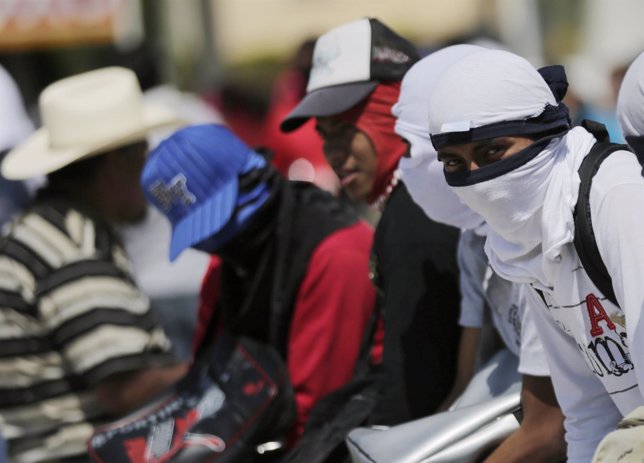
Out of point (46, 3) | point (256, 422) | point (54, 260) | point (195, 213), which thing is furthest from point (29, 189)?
point (46, 3)

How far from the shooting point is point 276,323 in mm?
3594

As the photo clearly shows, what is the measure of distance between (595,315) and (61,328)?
1972 mm

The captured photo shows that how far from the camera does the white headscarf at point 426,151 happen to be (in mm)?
3029

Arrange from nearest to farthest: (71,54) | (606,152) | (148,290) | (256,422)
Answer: (606,152) → (256,422) → (148,290) → (71,54)

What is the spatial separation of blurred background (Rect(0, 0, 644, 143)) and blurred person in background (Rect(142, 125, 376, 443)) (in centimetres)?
235

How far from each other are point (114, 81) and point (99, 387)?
1296 mm

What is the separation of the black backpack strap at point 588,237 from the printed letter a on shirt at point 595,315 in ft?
0.13

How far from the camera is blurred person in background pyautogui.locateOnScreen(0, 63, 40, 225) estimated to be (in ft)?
17.1

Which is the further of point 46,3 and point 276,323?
point 46,3

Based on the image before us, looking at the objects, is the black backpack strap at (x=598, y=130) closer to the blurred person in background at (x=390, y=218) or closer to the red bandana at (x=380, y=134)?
the blurred person in background at (x=390, y=218)

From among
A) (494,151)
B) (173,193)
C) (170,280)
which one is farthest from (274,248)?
(170,280)

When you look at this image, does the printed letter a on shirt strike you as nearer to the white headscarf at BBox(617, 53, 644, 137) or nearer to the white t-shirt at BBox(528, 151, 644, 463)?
the white t-shirt at BBox(528, 151, 644, 463)

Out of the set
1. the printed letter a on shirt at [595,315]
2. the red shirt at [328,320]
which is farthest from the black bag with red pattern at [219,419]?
the printed letter a on shirt at [595,315]

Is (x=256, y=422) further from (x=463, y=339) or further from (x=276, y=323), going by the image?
(x=463, y=339)
